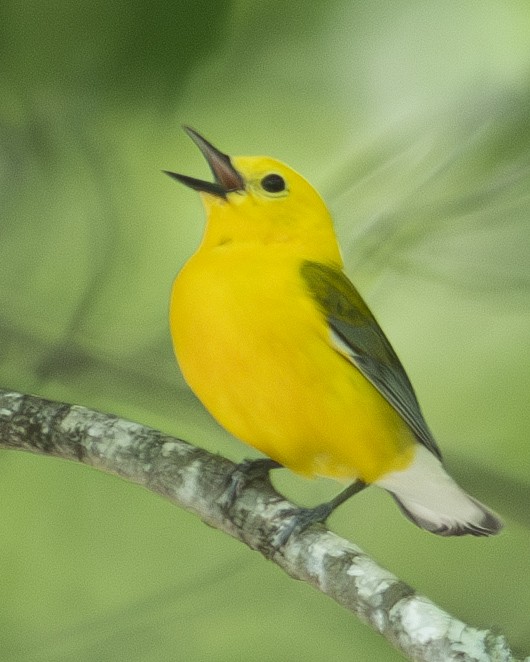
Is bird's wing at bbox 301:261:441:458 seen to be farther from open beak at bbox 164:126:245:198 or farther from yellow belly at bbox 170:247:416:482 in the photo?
open beak at bbox 164:126:245:198

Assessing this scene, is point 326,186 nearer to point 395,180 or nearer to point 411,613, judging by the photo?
point 395,180

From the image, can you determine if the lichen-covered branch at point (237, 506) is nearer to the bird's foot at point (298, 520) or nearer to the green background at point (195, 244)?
the bird's foot at point (298, 520)

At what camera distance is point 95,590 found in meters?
1.71

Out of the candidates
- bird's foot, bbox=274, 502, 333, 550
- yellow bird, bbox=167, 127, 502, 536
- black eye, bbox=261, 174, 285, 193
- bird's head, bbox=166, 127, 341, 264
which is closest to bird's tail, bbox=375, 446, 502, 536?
yellow bird, bbox=167, 127, 502, 536

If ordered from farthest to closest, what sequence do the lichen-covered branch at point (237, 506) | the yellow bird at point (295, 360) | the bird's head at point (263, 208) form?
the bird's head at point (263, 208) → the yellow bird at point (295, 360) → the lichen-covered branch at point (237, 506)

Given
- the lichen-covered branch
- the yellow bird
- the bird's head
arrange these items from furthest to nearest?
1. the bird's head
2. the yellow bird
3. the lichen-covered branch

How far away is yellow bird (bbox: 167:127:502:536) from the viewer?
1.54 meters

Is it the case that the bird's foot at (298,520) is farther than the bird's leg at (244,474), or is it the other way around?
the bird's leg at (244,474)

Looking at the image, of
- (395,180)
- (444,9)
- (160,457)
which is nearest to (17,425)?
(160,457)

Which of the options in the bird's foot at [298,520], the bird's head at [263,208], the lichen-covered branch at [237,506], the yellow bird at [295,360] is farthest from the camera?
the bird's head at [263,208]

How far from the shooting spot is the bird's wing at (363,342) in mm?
1556

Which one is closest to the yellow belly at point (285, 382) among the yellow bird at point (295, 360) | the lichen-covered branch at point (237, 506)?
the yellow bird at point (295, 360)

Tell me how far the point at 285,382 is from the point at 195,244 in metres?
0.37

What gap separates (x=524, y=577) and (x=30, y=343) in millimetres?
1046
